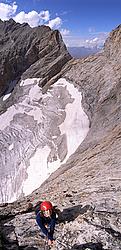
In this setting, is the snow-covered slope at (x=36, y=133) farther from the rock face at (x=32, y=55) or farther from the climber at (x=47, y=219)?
the climber at (x=47, y=219)

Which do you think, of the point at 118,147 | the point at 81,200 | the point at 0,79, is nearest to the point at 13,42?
the point at 0,79

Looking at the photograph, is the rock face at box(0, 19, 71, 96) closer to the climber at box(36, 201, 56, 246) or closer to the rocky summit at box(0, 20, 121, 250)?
the rocky summit at box(0, 20, 121, 250)

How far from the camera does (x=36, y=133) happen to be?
221 feet

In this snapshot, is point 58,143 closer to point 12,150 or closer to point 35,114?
point 12,150

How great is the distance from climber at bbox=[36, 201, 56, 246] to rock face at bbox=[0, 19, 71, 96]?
71.1m

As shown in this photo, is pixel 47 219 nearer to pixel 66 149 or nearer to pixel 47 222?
pixel 47 222

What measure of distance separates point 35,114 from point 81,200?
57059 mm

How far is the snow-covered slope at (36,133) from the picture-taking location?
2159 inches

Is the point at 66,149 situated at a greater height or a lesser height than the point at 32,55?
lesser

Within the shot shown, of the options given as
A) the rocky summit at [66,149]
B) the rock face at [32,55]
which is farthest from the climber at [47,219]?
the rock face at [32,55]

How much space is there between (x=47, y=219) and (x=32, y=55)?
82.5m

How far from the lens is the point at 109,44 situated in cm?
7369

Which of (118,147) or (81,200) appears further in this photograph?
(118,147)

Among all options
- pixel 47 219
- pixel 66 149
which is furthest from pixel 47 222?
pixel 66 149
